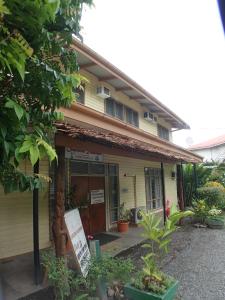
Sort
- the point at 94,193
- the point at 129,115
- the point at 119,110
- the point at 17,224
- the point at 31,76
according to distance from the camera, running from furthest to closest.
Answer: the point at 129,115, the point at 119,110, the point at 94,193, the point at 17,224, the point at 31,76

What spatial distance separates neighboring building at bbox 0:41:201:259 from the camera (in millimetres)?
6918

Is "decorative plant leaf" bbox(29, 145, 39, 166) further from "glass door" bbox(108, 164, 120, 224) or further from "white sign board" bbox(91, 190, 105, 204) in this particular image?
Result: "glass door" bbox(108, 164, 120, 224)

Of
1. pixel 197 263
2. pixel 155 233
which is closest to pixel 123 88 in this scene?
pixel 197 263

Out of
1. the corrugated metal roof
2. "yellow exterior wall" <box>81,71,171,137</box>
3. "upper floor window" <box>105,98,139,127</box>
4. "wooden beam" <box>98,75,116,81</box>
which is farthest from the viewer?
"upper floor window" <box>105,98,139,127</box>

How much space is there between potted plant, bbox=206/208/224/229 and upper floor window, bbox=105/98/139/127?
5.24 m

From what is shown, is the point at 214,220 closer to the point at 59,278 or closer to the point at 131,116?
the point at 131,116

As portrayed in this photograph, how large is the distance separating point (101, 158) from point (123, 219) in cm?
246

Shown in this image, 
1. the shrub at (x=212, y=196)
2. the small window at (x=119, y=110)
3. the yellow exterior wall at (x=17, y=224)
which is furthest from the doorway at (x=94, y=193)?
the shrub at (x=212, y=196)

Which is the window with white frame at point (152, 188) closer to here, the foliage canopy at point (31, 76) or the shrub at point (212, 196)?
the shrub at point (212, 196)

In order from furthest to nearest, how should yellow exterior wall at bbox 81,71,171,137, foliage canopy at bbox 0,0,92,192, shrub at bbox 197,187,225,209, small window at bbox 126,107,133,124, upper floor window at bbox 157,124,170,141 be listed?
1. upper floor window at bbox 157,124,170,141
2. shrub at bbox 197,187,225,209
3. small window at bbox 126,107,133,124
4. yellow exterior wall at bbox 81,71,171,137
5. foliage canopy at bbox 0,0,92,192

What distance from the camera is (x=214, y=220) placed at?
12016mm

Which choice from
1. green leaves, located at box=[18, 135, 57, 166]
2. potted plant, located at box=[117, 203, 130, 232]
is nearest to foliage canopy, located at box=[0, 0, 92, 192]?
green leaves, located at box=[18, 135, 57, 166]

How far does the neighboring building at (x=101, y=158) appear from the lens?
6.92m

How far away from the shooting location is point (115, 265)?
15.6 feet
